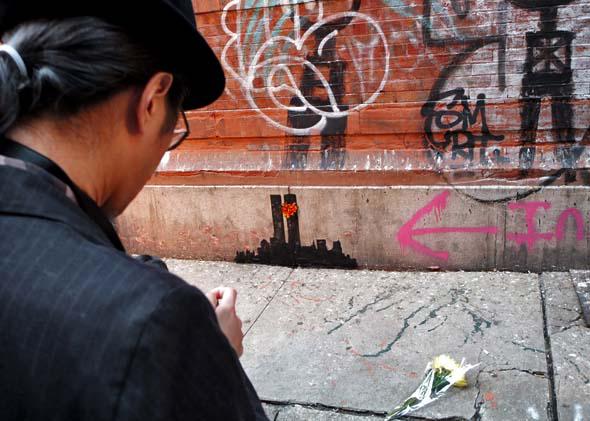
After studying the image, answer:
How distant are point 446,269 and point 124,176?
3.64 meters

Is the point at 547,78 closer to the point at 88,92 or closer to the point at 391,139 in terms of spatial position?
the point at 391,139

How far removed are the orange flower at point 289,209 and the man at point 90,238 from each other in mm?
3425

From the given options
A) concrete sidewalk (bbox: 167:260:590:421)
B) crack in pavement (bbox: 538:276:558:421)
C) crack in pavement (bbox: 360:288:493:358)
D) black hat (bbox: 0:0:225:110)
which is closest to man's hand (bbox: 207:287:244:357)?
black hat (bbox: 0:0:225:110)

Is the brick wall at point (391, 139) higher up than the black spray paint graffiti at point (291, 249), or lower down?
higher up

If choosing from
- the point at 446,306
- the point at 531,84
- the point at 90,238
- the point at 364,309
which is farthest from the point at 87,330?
the point at 531,84

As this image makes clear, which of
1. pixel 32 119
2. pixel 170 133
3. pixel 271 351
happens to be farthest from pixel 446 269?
pixel 32 119

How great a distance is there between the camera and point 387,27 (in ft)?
13.8

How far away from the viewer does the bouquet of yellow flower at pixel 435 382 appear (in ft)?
9.53

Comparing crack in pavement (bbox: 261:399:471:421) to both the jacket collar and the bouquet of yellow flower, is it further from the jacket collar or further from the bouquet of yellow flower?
the jacket collar

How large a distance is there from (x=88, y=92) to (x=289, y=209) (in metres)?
3.65

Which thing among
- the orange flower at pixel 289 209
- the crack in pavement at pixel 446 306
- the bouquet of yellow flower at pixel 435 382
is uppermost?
the orange flower at pixel 289 209

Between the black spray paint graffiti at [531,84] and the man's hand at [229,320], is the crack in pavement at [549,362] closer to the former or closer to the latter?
the black spray paint graffiti at [531,84]

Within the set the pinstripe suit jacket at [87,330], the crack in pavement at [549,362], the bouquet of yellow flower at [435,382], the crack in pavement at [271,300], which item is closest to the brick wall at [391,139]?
the crack in pavement at [271,300]

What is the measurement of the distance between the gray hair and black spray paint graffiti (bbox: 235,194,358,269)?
3624 mm
